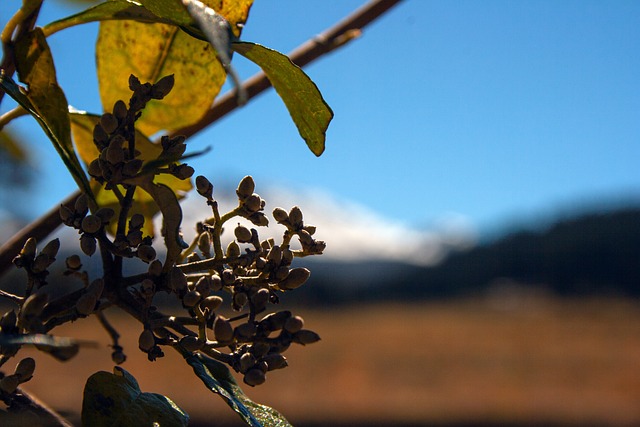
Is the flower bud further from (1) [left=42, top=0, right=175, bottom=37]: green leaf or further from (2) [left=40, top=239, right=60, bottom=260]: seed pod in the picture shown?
(1) [left=42, top=0, right=175, bottom=37]: green leaf

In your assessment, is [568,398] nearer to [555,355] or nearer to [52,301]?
[555,355]

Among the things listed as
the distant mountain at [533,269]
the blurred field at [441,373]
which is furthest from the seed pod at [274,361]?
the distant mountain at [533,269]

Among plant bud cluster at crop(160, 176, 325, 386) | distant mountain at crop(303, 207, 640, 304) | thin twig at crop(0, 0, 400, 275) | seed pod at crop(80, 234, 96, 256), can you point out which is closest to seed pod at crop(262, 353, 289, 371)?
plant bud cluster at crop(160, 176, 325, 386)

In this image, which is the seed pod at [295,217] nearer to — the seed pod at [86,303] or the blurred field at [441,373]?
the seed pod at [86,303]

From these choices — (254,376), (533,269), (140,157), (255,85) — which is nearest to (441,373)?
(533,269)

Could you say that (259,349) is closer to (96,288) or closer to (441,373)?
(96,288)

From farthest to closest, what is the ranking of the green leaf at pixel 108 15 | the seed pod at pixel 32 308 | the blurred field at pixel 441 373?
the blurred field at pixel 441 373 < the green leaf at pixel 108 15 < the seed pod at pixel 32 308
